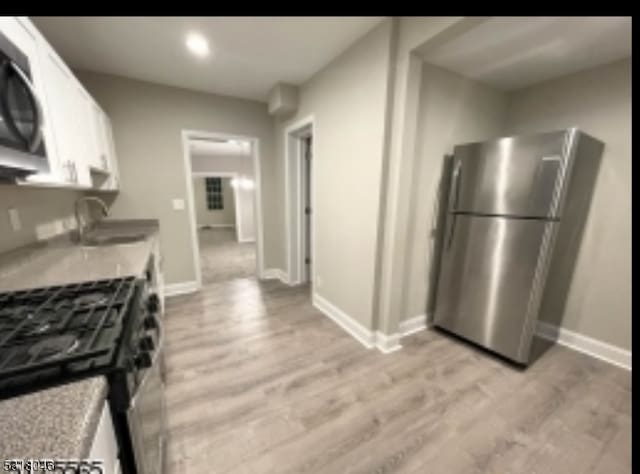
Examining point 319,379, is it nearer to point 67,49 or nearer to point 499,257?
point 499,257

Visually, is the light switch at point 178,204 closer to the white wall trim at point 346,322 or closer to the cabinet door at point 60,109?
the cabinet door at point 60,109

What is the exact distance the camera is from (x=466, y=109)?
2.23m

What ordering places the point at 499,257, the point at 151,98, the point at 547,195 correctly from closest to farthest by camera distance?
1. the point at 547,195
2. the point at 499,257
3. the point at 151,98

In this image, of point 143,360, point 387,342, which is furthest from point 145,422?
point 387,342

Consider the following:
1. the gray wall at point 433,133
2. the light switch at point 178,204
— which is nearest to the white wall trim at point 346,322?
the gray wall at point 433,133

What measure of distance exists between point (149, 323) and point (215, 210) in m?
9.18

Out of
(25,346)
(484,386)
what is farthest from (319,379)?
(25,346)

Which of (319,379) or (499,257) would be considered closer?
(319,379)

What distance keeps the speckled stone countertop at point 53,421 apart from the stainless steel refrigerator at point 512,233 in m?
2.33

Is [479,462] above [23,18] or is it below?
below

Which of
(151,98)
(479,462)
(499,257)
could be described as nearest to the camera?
(479,462)

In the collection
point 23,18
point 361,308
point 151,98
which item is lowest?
point 361,308

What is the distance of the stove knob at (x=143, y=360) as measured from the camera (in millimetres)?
749

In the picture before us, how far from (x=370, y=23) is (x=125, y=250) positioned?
7.64 feet
